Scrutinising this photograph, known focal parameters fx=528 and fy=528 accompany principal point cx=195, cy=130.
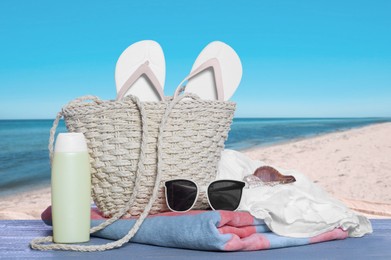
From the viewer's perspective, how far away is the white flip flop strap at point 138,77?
1.70m

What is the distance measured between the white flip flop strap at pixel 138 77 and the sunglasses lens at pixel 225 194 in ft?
1.10

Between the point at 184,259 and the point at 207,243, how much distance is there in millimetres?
93

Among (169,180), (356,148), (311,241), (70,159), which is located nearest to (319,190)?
(311,241)

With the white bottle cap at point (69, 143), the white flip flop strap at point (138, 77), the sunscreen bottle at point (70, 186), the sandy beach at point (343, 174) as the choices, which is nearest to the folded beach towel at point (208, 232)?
the sunscreen bottle at point (70, 186)

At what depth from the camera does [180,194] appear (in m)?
1.64

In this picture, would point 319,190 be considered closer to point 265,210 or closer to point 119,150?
point 265,210

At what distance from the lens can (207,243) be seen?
1479mm

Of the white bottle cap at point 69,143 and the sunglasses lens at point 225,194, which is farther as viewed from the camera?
the sunglasses lens at point 225,194

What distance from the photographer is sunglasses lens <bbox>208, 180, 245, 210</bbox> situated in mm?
1646

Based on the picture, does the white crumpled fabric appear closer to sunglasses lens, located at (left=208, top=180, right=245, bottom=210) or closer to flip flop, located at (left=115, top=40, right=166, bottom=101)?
sunglasses lens, located at (left=208, top=180, right=245, bottom=210)

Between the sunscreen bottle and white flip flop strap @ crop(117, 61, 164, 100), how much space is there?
220 mm

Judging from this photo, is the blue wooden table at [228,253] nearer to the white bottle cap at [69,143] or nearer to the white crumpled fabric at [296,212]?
the white crumpled fabric at [296,212]

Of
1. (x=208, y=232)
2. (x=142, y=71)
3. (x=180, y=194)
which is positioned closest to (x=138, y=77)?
(x=142, y=71)

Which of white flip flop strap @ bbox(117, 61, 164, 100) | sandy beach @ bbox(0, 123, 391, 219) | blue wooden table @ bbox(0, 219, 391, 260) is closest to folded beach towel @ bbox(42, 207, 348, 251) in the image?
blue wooden table @ bbox(0, 219, 391, 260)
